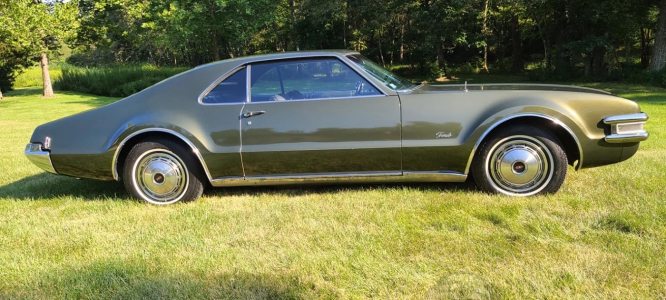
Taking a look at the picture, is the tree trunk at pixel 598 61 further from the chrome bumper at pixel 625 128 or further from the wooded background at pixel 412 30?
the chrome bumper at pixel 625 128

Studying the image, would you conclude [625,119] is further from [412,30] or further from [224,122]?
[412,30]

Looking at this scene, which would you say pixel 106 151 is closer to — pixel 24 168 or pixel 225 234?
pixel 225 234

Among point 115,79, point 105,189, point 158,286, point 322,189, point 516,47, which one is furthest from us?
point 516,47

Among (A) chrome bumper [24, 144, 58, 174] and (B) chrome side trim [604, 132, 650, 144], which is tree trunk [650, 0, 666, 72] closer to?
(B) chrome side trim [604, 132, 650, 144]

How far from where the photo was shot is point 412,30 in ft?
90.0

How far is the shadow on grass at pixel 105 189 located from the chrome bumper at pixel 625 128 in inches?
47.2

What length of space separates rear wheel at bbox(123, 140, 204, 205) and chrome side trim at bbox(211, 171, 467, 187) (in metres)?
0.24

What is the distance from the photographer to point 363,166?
3.68m

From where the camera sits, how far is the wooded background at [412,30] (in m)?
18.1

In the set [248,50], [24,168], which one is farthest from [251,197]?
[248,50]

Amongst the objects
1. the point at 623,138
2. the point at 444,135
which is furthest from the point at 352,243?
the point at 623,138

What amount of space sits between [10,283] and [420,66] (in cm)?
2959

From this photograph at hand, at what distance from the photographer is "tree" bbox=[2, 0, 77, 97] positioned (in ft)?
58.3

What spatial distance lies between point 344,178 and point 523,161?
5.01 feet
